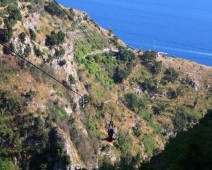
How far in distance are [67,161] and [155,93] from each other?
33.5 meters

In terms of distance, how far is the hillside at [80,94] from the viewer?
5502 centimetres

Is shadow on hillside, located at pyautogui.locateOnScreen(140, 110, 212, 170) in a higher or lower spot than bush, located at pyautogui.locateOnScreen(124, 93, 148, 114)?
lower

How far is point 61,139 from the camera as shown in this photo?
55.3 metres

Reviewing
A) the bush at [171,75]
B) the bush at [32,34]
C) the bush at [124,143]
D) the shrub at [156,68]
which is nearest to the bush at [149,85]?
the shrub at [156,68]

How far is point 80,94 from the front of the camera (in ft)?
224

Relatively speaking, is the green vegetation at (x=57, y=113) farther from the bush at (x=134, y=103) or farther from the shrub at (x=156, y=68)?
the shrub at (x=156, y=68)

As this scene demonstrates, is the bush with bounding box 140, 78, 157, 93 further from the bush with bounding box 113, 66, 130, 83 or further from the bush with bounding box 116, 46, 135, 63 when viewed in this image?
the bush with bounding box 116, 46, 135, 63

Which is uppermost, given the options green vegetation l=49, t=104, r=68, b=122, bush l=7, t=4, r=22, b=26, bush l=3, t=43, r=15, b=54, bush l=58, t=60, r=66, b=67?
bush l=7, t=4, r=22, b=26

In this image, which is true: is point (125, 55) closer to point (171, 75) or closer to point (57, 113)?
point (171, 75)

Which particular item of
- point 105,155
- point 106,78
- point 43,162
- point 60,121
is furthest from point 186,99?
point 43,162

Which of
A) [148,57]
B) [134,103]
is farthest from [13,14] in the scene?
[148,57]

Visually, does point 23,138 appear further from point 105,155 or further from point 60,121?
point 105,155

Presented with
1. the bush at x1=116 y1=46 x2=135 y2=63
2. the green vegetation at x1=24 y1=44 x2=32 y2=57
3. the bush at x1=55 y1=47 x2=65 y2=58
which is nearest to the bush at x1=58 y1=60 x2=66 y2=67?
the bush at x1=55 y1=47 x2=65 y2=58

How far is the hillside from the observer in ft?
181
